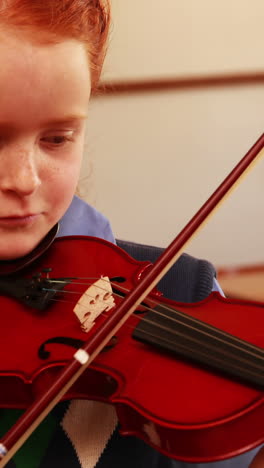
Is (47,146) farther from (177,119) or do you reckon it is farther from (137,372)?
(177,119)

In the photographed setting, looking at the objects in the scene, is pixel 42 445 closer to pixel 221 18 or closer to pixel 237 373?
pixel 237 373

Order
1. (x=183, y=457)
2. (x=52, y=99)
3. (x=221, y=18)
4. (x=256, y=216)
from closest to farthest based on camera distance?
(x=183, y=457) < (x=52, y=99) < (x=221, y=18) < (x=256, y=216)

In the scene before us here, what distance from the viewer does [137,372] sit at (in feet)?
1.53

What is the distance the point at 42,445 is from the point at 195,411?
18 cm

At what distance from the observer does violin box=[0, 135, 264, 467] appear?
40 centimetres

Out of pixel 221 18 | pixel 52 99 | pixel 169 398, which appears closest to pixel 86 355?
pixel 169 398

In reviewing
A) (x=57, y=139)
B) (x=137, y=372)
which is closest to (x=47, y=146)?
(x=57, y=139)

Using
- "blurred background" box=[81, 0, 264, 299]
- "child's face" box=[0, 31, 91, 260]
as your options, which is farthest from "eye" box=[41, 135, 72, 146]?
"blurred background" box=[81, 0, 264, 299]

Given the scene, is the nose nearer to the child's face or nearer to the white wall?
the child's face

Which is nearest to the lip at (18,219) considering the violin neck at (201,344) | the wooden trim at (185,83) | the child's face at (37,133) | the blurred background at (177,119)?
the child's face at (37,133)

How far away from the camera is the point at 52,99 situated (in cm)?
51

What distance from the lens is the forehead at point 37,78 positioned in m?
0.48

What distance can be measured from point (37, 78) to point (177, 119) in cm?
129

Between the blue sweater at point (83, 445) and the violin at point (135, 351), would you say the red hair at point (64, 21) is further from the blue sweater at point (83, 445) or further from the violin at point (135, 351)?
the blue sweater at point (83, 445)
